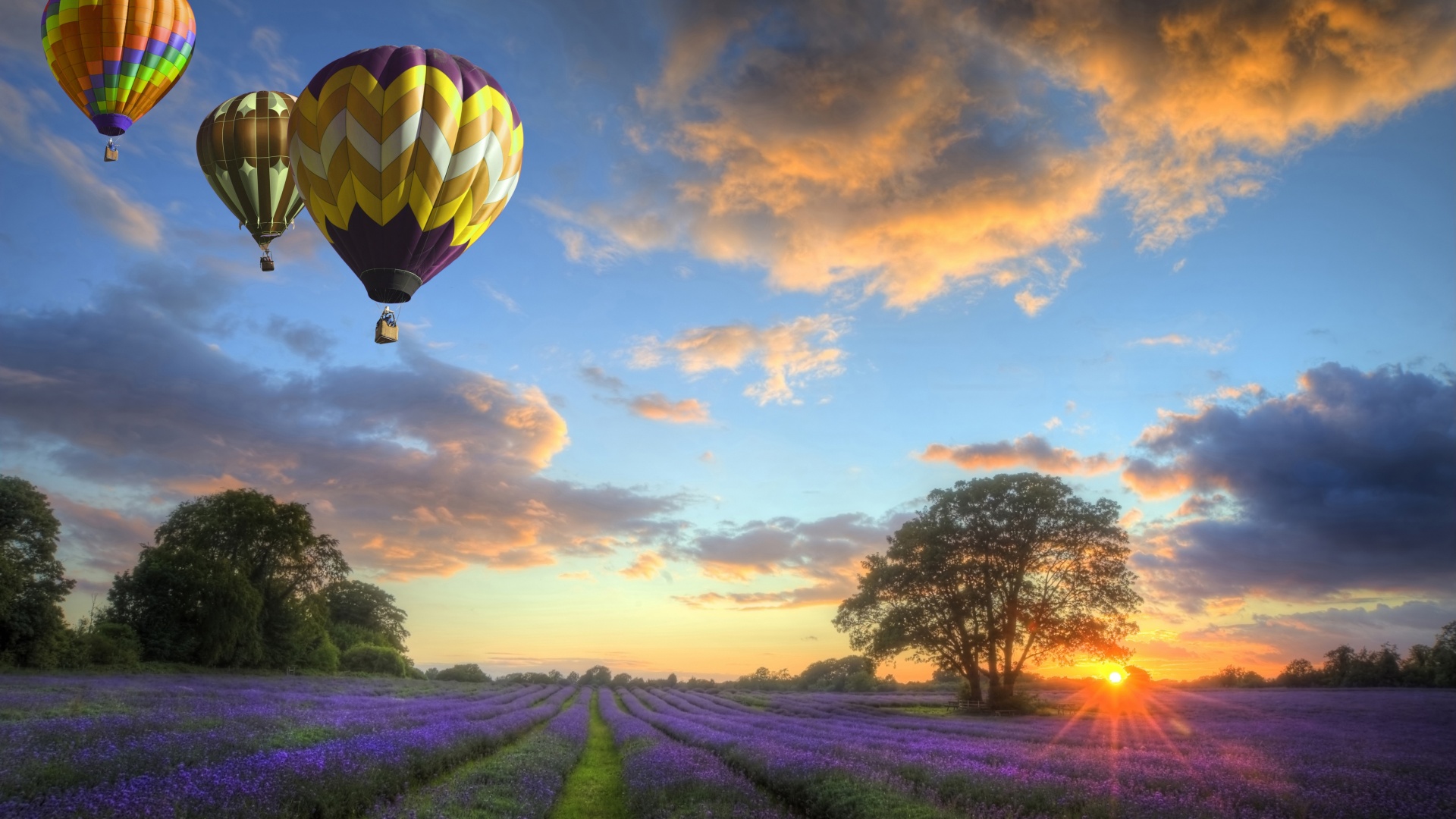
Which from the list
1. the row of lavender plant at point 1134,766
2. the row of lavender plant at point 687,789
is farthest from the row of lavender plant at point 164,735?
the row of lavender plant at point 1134,766

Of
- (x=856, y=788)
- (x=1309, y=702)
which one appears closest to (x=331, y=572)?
(x=856, y=788)

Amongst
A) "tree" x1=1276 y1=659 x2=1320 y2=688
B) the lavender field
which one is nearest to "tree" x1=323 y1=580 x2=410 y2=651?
the lavender field

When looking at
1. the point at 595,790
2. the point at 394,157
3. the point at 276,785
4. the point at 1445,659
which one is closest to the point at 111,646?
the point at 394,157

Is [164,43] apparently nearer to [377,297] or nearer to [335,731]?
[377,297]

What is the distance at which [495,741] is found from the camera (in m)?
15.6

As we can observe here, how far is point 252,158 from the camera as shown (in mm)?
18625

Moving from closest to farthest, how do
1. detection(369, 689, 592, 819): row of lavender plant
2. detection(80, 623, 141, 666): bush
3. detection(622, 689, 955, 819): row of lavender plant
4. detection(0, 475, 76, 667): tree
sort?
1. detection(622, 689, 955, 819): row of lavender plant
2. detection(369, 689, 592, 819): row of lavender plant
3. detection(0, 475, 76, 667): tree
4. detection(80, 623, 141, 666): bush

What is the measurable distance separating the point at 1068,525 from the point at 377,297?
28131mm

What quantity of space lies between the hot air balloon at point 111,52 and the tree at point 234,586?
25568mm

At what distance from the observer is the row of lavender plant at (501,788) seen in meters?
8.17

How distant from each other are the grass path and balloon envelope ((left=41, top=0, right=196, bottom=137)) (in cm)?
2286

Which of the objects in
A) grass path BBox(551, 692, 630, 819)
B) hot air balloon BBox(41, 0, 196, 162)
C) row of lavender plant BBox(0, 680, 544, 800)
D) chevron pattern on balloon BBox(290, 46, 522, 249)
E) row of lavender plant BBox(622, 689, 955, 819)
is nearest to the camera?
row of lavender plant BBox(622, 689, 955, 819)

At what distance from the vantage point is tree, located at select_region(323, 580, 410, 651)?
68125mm

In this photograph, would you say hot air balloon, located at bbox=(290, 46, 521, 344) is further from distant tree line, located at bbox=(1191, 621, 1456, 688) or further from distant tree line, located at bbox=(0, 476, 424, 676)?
distant tree line, located at bbox=(1191, 621, 1456, 688)
